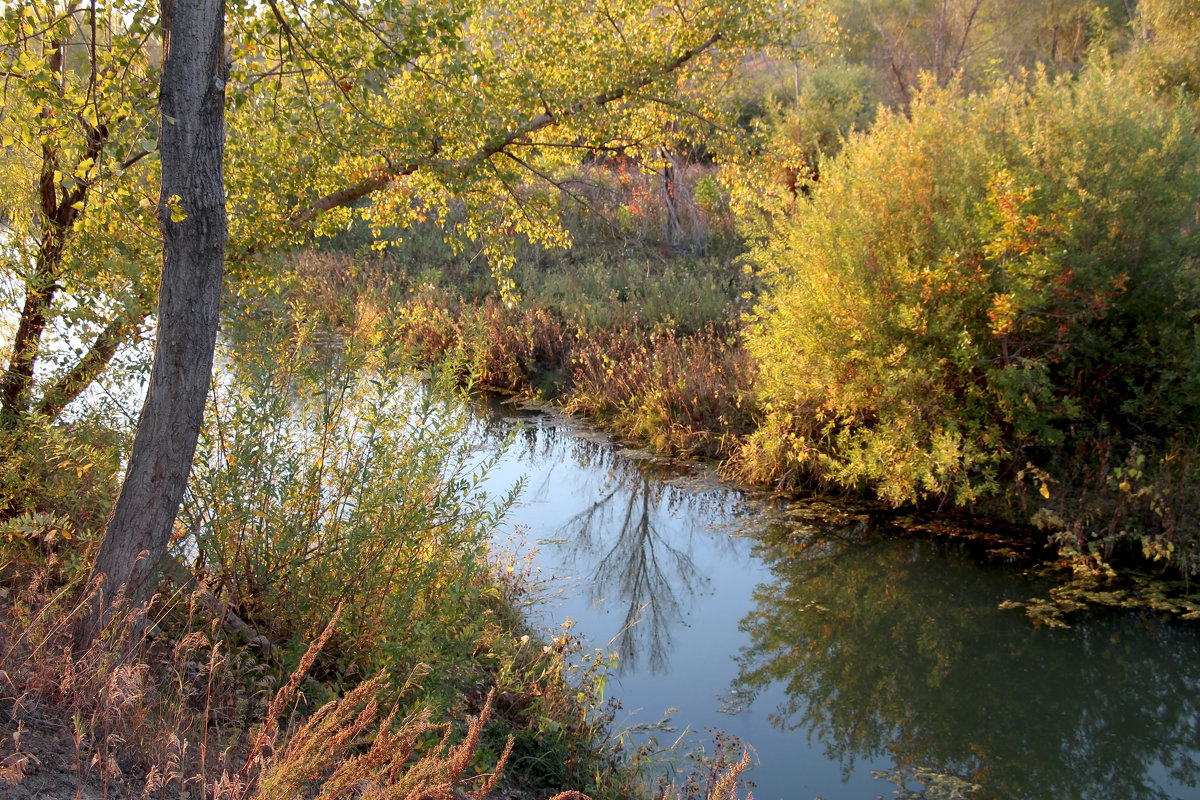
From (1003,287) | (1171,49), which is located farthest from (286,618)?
(1171,49)

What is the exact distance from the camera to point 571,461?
1051cm

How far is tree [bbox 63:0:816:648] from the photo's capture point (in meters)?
3.29

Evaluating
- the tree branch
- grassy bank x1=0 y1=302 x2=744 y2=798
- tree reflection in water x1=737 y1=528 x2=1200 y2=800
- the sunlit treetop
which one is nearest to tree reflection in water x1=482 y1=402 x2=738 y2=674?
tree reflection in water x1=737 y1=528 x2=1200 y2=800

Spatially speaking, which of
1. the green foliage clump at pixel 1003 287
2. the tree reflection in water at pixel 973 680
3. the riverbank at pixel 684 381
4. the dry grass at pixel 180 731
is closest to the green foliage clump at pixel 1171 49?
the riverbank at pixel 684 381

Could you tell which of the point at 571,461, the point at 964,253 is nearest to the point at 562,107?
the point at 964,253

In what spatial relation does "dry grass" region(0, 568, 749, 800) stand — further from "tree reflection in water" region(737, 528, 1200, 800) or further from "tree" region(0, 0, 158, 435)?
"tree reflection in water" region(737, 528, 1200, 800)

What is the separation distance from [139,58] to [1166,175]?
791 cm

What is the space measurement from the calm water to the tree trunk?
Answer: 3.14 meters

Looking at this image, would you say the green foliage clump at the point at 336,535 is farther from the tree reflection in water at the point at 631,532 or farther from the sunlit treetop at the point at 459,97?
the tree reflection in water at the point at 631,532

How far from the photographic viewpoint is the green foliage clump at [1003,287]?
7.37 metres

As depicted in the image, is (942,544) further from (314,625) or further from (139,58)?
(139,58)

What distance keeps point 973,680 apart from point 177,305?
5470 millimetres

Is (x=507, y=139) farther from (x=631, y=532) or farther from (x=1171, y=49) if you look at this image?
(x=1171, y=49)

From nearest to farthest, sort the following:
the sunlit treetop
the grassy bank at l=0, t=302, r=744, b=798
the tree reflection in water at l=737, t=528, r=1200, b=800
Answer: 1. the grassy bank at l=0, t=302, r=744, b=798
2. the sunlit treetop
3. the tree reflection in water at l=737, t=528, r=1200, b=800
